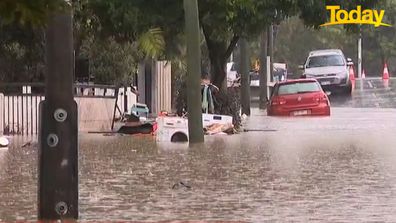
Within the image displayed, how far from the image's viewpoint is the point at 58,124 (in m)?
7.53

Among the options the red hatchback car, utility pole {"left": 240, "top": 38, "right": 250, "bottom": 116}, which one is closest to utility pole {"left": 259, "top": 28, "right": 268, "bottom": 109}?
utility pole {"left": 240, "top": 38, "right": 250, "bottom": 116}

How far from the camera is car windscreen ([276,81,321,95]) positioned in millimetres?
28594

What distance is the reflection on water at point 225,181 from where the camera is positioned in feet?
28.3

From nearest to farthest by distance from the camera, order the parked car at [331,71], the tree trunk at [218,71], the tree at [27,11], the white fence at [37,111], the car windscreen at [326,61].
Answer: the tree at [27,11] < the white fence at [37,111] < the tree trunk at [218,71] < the parked car at [331,71] < the car windscreen at [326,61]

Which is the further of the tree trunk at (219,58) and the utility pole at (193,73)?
the tree trunk at (219,58)

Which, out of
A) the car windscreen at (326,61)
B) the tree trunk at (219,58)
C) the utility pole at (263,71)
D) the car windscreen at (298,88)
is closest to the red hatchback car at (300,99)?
the car windscreen at (298,88)

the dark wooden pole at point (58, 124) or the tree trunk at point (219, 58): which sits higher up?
the tree trunk at point (219, 58)

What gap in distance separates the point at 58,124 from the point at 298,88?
71.2 feet

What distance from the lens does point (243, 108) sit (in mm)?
32219

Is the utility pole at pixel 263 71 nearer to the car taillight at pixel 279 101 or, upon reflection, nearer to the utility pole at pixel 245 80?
the utility pole at pixel 245 80

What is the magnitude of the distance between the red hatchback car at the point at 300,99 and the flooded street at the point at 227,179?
28.6ft

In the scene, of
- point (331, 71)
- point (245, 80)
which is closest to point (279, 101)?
point (245, 80)

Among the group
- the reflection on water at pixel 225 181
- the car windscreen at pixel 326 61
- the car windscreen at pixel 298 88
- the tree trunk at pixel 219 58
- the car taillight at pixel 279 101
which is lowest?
the reflection on water at pixel 225 181

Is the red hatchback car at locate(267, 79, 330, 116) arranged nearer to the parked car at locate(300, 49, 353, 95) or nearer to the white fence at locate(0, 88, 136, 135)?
the white fence at locate(0, 88, 136, 135)
